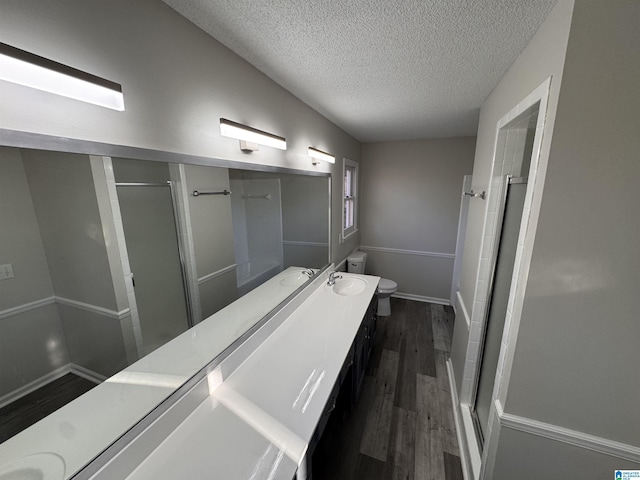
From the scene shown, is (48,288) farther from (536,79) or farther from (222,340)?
(536,79)

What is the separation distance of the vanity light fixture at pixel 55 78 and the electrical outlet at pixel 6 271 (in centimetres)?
43

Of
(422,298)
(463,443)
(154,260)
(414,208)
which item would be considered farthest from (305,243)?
(422,298)

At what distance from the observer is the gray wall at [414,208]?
354cm

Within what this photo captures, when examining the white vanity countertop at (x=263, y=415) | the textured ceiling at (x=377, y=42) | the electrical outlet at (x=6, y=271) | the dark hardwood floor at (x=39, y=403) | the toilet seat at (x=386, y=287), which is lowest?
the toilet seat at (x=386, y=287)

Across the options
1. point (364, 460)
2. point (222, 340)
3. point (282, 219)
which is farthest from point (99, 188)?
point (364, 460)

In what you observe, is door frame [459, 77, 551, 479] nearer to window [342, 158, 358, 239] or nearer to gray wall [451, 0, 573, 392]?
gray wall [451, 0, 573, 392]

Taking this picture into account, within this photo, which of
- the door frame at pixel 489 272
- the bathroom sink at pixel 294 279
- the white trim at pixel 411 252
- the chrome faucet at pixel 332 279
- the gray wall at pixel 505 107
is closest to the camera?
the gray wall at pixel 505 107

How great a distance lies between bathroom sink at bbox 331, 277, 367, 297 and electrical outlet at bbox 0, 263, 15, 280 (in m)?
2.12

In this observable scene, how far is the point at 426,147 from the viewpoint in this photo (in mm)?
3582

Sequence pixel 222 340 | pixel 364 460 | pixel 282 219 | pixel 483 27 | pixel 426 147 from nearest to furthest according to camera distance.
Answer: pixel 483 27, pixel 222 340, pixel 364 460, pixel 282 219, pixel 426 147

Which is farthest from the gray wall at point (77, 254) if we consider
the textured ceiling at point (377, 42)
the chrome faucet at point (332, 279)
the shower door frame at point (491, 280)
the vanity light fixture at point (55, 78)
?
the shower door frame at point (491, 280)

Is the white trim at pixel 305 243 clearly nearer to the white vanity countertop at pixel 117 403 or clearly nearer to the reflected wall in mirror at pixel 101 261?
the reflected wall in mirror at pixel 101 261

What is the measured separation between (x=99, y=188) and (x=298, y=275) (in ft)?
4.96

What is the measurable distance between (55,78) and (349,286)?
238 centimetres
